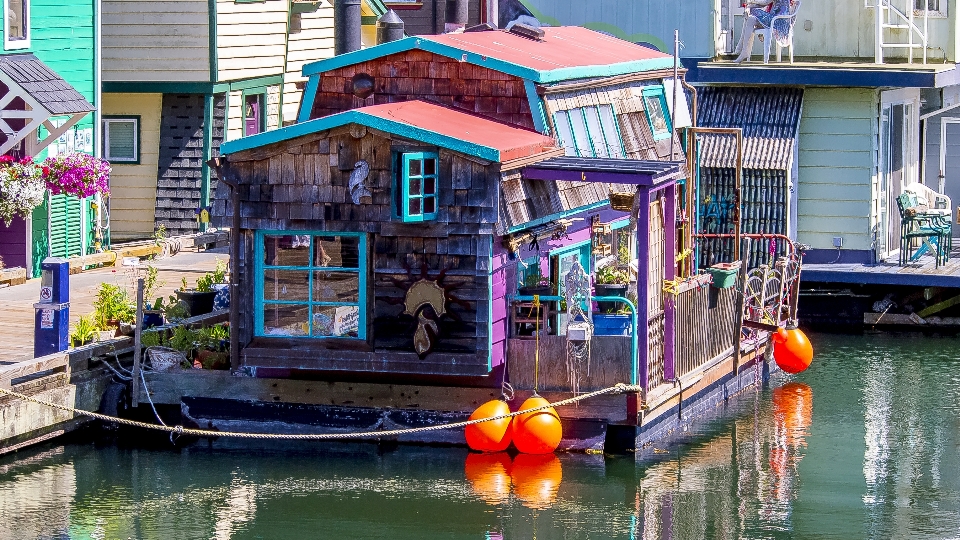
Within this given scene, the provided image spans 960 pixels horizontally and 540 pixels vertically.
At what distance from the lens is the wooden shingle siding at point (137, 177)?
30.2 metres

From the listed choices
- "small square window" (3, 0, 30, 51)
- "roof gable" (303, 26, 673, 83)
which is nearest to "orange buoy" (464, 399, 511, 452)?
"roof gable" (303, 26, 673, 83)

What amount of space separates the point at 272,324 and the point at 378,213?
5.70 ft

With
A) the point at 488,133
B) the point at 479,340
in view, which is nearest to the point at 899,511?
the point at 479,340

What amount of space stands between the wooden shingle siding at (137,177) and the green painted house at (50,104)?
112 inches

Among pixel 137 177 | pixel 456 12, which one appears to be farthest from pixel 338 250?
pixel 137 177

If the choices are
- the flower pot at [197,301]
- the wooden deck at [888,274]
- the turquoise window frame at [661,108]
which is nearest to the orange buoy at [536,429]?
the flower pot at [197,301]

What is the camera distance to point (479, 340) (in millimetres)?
18891

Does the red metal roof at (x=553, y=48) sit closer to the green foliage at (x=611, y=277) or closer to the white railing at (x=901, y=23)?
the green foliage at (x=611, y=277)

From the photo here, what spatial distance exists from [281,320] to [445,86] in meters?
3.53

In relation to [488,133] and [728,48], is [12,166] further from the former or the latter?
[728,48]

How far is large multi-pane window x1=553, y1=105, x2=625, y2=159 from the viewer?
2127 centimetres

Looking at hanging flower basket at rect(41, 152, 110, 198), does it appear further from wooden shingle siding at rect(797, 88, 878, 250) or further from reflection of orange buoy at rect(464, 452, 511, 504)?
wooden shingle siding at rect(797, 88, 878, 250)

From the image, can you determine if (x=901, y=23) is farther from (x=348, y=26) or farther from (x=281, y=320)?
(x=281, y=320)

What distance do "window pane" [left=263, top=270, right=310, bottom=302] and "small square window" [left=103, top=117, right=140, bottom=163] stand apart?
11.5 meters
